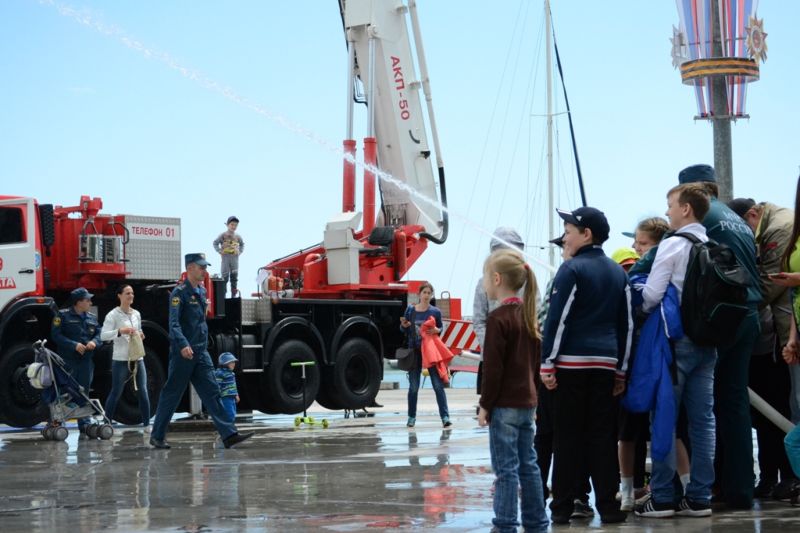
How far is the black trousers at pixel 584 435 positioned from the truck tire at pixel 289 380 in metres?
12.6

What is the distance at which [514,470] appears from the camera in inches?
276

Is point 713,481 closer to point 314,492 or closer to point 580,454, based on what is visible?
point 580,454

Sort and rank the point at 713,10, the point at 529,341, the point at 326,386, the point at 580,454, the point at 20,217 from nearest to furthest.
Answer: the point at 529,341, the point at 580,454, the point at 20,217, the point at 326,386, the point at 713,10

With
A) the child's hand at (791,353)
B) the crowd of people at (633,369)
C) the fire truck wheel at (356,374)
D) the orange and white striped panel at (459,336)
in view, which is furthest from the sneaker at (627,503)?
the orange and white striped panel at (459,336)

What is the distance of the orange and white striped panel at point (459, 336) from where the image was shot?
2205 centimetres

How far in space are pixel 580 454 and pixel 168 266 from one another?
41.2 feet

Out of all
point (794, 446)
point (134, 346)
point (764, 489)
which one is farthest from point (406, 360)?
point (794, 446)

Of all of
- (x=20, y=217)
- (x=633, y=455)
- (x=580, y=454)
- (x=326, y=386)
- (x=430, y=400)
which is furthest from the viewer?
(x=430, y=400)

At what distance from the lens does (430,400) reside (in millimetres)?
27188

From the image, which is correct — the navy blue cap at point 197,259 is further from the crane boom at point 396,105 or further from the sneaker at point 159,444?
the crane boom at point 396,105

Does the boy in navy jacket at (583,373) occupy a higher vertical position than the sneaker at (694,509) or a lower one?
higher

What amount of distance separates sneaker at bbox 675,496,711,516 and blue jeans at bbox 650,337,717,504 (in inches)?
1.0

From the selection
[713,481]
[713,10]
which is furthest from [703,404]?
[713,10]

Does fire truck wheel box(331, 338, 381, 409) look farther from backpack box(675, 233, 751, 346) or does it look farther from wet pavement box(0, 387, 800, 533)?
backpack box(675, 233, 751, 346)
